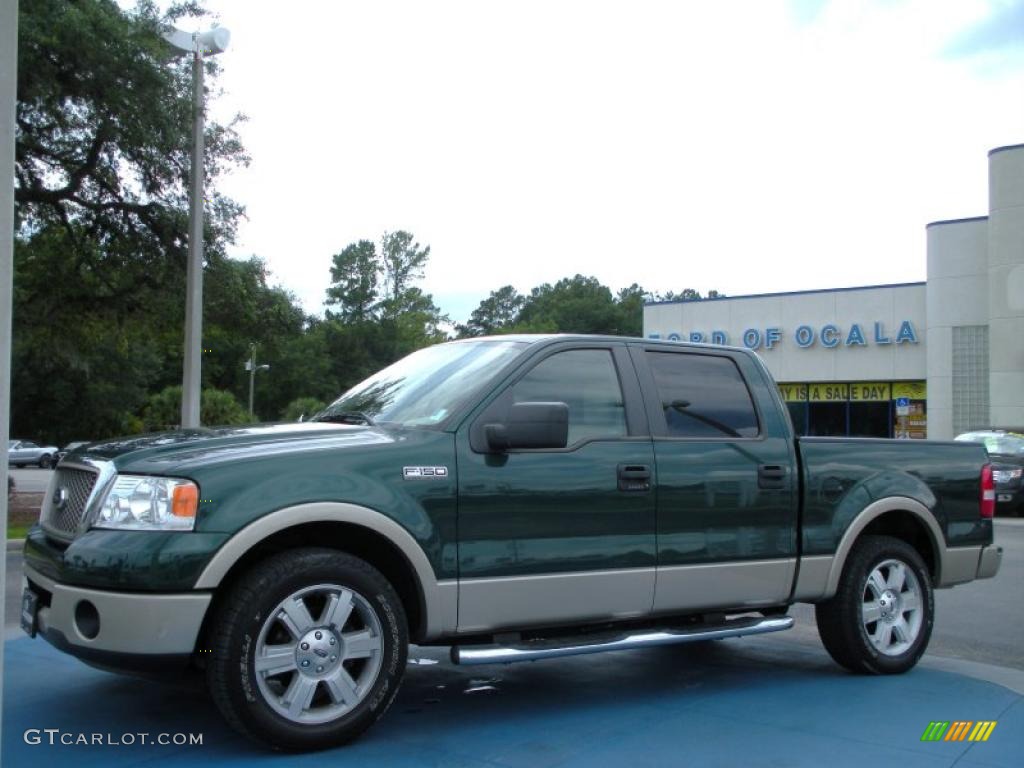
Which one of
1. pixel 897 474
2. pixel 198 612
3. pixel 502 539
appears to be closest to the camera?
pixel 198 612

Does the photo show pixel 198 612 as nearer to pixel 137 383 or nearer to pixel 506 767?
pixel 506 767

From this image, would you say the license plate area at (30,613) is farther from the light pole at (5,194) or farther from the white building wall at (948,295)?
the white building wall at (948,295)

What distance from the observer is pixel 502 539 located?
16.8 feet

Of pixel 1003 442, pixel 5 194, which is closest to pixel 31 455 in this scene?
pixel 1003 442

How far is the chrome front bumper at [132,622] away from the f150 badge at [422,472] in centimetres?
100

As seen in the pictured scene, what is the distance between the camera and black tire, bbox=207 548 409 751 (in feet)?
14.5

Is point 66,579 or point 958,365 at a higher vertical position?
point 958,365

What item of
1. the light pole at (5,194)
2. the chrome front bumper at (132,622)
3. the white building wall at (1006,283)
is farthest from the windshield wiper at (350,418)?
the white building wall at (1006,283)

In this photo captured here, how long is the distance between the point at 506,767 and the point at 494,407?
1683 mm

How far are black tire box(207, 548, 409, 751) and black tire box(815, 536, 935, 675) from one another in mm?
2844

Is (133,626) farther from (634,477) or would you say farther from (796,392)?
(796,392)

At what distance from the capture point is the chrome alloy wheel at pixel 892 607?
649cm

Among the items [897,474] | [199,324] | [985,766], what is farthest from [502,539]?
[199,324]

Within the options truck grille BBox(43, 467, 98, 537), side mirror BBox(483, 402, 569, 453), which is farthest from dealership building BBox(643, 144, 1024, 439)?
truck grille BBox(43, 467, 98, 537)
